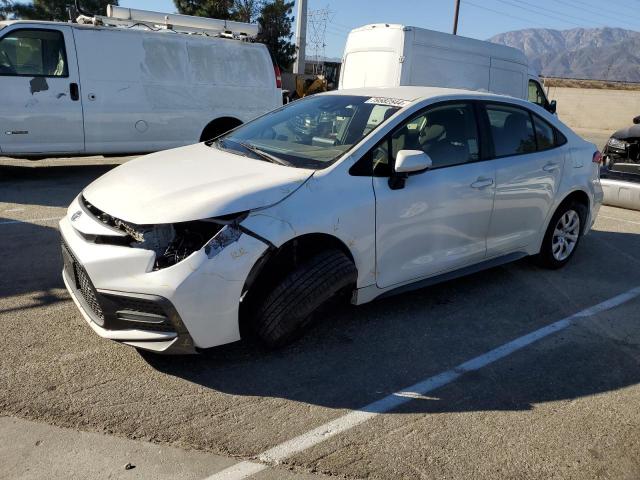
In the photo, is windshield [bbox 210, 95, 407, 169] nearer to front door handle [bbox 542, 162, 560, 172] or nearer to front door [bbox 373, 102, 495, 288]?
front door [bbox 373, 102, 495, 288]

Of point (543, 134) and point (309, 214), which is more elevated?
point (543, 134)

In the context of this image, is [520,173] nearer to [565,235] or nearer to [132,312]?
[565,235]

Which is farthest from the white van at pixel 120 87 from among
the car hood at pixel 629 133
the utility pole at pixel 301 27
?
the utility pole at pixel 301 27

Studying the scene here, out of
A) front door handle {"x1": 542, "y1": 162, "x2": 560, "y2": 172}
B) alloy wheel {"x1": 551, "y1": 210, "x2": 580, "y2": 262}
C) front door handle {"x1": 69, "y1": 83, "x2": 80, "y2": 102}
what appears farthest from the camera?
front door handle {"x1": 69, "y1": 83, "x2": 80, "y2": 102}

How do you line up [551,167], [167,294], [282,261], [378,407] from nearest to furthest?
[167,294] < [378,407] < [282,261] < [551,167]

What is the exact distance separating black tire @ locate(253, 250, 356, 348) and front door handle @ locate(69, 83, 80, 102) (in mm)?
6191

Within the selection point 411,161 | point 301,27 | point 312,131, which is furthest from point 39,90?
point 301,27

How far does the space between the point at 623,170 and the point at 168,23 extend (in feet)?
25.0

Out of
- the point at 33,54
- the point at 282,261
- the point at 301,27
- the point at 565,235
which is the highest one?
the point at 301,27

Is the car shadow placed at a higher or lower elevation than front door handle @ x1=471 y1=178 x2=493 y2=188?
lower

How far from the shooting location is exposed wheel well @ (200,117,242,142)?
966 centimetres

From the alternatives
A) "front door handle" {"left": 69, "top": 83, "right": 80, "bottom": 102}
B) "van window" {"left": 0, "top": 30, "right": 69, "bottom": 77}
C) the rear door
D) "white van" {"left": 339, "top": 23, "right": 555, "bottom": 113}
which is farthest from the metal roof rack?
the rear door

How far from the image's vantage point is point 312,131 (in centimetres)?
428

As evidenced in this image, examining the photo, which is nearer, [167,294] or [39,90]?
[167,294]
